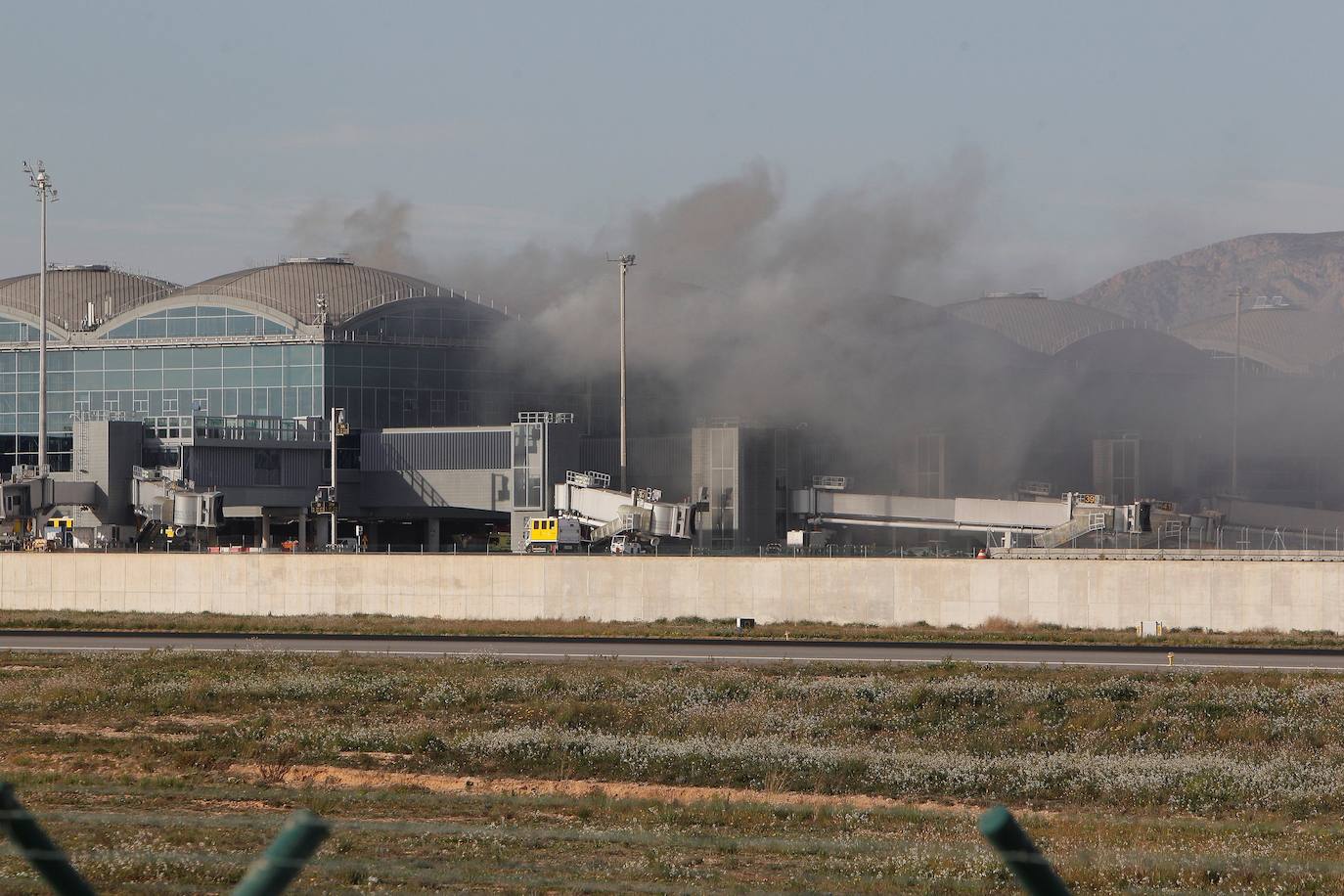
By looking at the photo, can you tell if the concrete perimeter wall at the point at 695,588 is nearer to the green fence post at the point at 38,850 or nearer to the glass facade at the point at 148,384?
the glass facade at the point at 148,384

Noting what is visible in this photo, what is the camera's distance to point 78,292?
454ft

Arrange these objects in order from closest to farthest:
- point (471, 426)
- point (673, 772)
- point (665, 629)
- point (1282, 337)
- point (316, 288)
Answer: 1. point (673, 772)
2. point (665, 629)
3. point (471, 426)
4. point (316, 288)
5. point (1282, 337)

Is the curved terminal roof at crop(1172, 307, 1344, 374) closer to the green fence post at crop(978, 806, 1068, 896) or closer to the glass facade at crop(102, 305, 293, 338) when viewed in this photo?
the glass facade at crop(102, 305, 293, 338)

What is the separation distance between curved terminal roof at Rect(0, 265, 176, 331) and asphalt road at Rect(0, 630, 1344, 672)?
265 ft

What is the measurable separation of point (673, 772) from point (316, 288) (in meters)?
107

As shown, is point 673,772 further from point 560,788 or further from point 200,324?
point 200,324

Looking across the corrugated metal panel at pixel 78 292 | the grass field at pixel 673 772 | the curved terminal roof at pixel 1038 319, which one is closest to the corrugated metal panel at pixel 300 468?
the corrugated metal panel at pixel 78 292

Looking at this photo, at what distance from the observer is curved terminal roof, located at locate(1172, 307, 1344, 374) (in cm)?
14912

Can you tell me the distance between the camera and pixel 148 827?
22.0 metres

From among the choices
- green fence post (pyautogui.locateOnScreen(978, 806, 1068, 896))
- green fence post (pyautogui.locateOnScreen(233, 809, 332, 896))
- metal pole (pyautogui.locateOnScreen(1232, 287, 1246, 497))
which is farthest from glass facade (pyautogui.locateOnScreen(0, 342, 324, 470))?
green fence post (pyautogui.locateOnScreen(978, 806, 1068, 896))

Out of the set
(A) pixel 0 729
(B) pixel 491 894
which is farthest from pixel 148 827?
(A) pixel 0 729

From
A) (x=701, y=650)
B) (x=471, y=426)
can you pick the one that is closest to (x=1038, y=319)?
(x=471, y=426)

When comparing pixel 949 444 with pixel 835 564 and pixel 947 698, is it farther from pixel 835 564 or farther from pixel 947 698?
pixel 947 698

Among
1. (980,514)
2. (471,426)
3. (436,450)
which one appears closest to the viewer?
(980,514)
